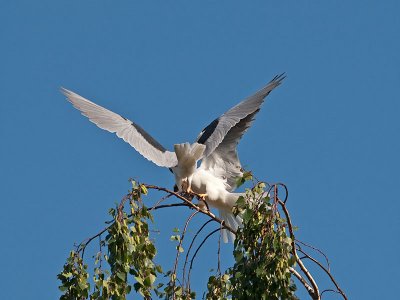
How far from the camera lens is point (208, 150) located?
25.9 feet

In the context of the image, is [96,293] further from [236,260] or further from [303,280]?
[303,280]

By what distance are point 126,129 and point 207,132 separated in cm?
74

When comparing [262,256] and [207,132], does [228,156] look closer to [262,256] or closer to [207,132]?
[207,132]

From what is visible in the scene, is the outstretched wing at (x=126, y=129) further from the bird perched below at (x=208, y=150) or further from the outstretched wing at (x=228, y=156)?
the outstretched wing at (x=228, y=156)

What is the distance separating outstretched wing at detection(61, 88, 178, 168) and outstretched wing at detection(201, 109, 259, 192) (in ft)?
1.56

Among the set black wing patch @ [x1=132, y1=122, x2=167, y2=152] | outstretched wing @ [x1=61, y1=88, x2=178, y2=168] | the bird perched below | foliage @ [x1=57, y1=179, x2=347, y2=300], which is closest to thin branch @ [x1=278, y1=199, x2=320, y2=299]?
foliage @ [x1=57, y1=179, x2=347, y2=300]

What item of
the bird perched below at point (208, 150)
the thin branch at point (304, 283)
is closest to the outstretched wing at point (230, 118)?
the bird perched below at point (208, 150)

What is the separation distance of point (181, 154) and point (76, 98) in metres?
1.68

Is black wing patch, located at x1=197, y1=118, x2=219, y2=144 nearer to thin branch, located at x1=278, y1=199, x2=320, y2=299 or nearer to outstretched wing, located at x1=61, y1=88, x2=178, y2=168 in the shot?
outstretched wing, located at x1=61, y1=88, x2=178, y2=168

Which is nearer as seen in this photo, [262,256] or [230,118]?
[262,256]

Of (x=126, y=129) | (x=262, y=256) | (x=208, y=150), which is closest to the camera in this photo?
(x=262, y=256)

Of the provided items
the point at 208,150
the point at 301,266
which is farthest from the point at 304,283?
the point at 208,150

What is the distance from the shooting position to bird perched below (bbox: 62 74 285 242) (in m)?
7.92

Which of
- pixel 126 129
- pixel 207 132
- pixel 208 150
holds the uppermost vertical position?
pixel 126 129
